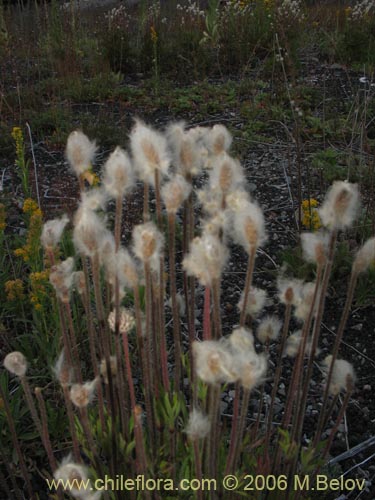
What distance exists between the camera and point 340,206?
1.05m

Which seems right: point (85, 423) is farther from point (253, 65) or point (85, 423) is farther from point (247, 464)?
point (253, 65)

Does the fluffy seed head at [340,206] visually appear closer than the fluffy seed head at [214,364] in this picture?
No

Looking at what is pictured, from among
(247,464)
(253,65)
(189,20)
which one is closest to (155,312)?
(247,464)

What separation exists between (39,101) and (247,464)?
4.54 m

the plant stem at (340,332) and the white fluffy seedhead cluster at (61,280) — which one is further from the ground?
the white fluffy seedhead cluster at (61,280)

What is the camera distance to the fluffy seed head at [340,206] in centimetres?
104

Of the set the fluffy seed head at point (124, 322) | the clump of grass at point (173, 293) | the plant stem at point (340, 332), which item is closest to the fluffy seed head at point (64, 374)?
the clump of grass at point (173, 293)

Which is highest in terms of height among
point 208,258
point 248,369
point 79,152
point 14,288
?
point 79,152

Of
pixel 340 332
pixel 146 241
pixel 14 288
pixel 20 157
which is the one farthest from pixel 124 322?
pixel 20 157

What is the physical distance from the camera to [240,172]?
1158 millimetres

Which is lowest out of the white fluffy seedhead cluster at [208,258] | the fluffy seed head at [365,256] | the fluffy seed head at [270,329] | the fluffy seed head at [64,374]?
the fluffy seed head at [270,329]

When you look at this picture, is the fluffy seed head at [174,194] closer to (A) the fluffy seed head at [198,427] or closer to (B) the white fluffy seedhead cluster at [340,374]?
(A) the fluffy seed head at [198,427]

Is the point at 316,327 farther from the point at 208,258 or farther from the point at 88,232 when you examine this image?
the point at 88,232

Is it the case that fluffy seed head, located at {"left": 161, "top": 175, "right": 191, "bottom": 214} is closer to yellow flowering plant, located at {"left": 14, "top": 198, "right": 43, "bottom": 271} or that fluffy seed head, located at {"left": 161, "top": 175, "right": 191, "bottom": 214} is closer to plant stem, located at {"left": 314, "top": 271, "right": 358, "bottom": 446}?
plant stem, located at {"left": 314, "top": 271, "right": 358, "bottom": 446}
